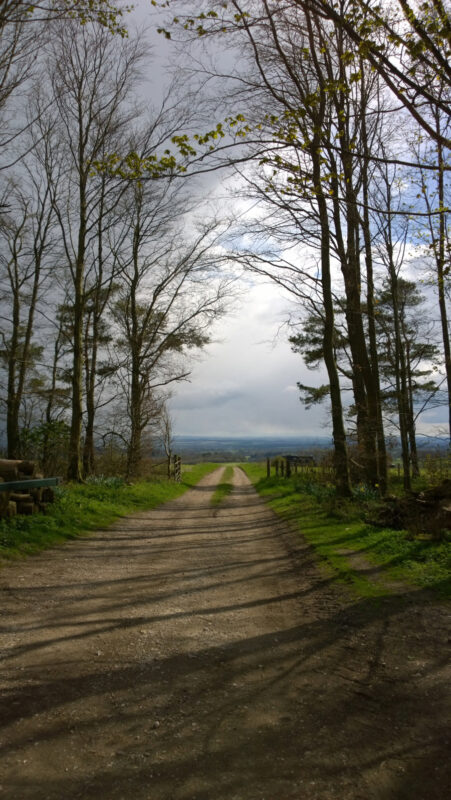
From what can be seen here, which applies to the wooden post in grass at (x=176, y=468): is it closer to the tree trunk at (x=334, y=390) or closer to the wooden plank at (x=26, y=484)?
the tree trunk at (x=334, y=390)

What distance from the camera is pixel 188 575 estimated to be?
7.04 metres

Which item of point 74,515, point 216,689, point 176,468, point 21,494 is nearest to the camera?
point 216,689

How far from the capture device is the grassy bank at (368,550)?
650 cm

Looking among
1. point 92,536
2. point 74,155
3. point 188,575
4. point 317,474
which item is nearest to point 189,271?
point 74,155

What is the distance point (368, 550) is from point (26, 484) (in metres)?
6.41

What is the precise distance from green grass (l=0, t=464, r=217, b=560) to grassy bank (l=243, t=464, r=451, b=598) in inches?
185

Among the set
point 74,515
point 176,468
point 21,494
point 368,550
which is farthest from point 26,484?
point 176,468

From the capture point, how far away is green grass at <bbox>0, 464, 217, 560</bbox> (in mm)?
8117

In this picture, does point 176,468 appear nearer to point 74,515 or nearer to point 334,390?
point 334,390

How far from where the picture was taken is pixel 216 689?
3.65 metres

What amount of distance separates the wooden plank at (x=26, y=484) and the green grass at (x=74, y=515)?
54 centimetres

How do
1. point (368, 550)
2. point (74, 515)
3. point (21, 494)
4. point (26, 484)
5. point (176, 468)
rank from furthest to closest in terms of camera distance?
1. point (176, 468)
2. point (74, 515)
3. point (21, 494)
4. point (26, 484)
5. point (368, 550)

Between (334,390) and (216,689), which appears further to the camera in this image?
(334,390)

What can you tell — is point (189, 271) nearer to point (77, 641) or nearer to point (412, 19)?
point (412, 19)
